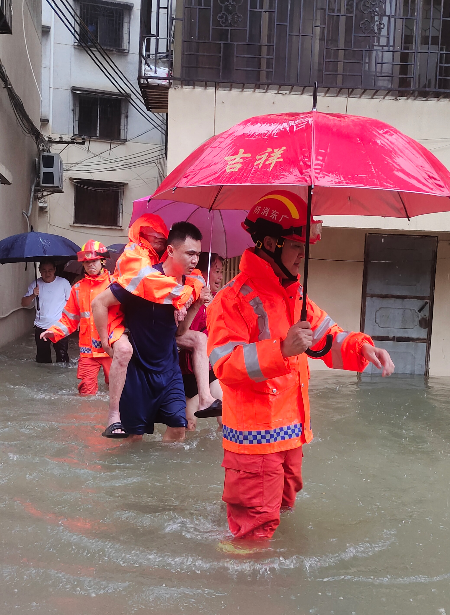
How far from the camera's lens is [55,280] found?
11266 mm

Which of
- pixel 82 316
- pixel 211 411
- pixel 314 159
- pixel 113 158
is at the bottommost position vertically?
pixel 211 411

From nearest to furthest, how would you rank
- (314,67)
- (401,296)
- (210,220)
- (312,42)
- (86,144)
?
(210,220) → (312,42) → (314,67) → (401,296) → (86,144)

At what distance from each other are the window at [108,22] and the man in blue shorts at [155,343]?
61.3 feet

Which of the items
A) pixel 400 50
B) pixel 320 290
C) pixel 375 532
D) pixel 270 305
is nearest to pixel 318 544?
pixel 375 532

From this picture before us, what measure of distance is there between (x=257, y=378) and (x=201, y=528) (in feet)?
4.18

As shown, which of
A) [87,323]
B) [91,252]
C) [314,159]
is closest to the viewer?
[314,159]

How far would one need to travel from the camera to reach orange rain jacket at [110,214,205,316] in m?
4.84

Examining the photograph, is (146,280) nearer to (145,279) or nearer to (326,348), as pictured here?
(145,279)

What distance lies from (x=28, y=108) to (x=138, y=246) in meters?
11.8

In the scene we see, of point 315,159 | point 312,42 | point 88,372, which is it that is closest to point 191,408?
point 88,372

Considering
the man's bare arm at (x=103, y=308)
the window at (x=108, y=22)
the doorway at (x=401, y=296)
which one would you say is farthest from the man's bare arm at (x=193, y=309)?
the window at (x=108, y=22)

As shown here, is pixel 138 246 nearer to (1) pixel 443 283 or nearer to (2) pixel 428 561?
(2) pixel 428 561

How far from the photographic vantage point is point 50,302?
10.9m

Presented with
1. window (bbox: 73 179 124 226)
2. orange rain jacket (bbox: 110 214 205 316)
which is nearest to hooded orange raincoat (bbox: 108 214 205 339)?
orange rain jacket (bbox: 110 214 205 316)
